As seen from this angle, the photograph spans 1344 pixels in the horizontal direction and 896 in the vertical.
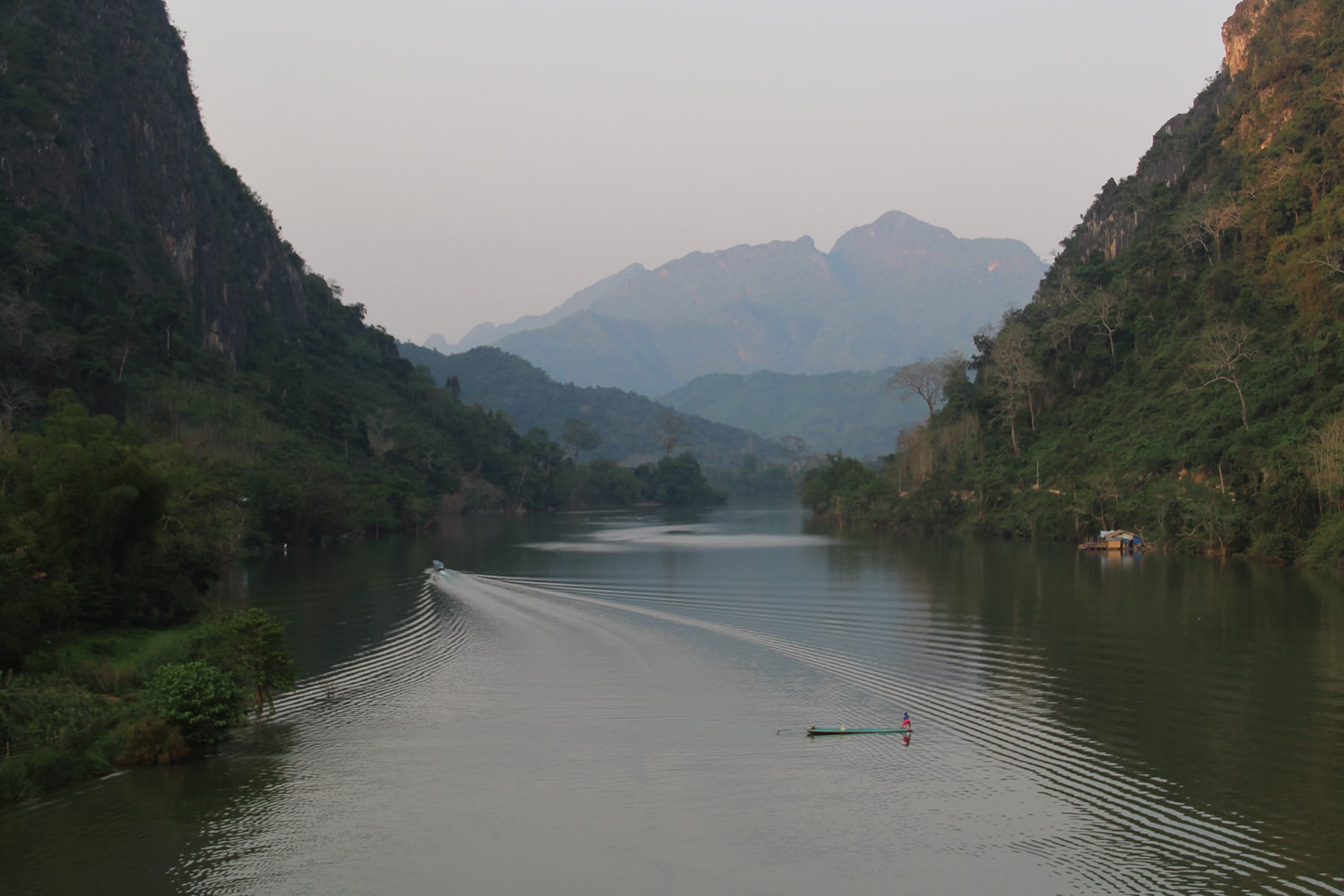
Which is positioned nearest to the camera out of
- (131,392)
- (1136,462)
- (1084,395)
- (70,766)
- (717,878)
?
(717,878)

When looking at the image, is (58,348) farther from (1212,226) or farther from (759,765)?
(1212,226)

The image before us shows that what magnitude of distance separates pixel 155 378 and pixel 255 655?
5346cm

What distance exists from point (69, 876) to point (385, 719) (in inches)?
296

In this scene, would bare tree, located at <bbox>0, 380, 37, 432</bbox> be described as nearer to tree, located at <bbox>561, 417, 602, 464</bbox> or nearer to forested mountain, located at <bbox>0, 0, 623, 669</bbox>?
forested mountain, located at <bbox>0, 0, 623, 669</bbox>

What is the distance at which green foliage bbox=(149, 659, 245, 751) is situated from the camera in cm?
1705

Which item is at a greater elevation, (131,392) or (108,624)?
(131,392)

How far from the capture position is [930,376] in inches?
3575

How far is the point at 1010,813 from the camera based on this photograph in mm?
14391

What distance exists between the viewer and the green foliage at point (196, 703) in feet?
55.9

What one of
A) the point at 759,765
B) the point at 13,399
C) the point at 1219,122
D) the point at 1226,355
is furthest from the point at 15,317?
the point at 1219,122

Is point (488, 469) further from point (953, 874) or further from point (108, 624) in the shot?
point (953, 874)

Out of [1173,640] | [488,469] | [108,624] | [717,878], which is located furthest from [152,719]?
[488,469]

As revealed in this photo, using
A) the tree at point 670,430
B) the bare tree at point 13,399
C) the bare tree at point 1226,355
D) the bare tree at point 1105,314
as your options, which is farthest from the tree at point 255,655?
the tree at point 670,430

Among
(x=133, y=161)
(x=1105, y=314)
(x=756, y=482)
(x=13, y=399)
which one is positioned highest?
(x=133, y=161)
